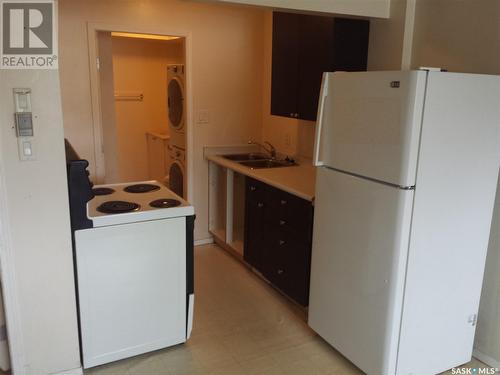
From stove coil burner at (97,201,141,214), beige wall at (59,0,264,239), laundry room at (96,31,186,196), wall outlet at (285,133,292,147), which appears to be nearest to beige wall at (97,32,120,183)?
Result: beige wall at (59,0,264,239)

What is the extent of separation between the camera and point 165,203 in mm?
2525

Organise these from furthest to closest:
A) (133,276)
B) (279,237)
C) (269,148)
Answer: (269,148) → (279,237) → (133,276)

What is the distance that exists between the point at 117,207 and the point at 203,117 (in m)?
1.89

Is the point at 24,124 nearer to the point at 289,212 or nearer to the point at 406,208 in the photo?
the point at 289,212

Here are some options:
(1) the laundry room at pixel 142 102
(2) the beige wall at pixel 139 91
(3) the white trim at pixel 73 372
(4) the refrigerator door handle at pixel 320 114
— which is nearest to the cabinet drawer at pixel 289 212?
(4) the refrigerator door handle at pixel 320 114

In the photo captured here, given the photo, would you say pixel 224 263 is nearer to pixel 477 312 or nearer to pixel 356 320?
pixel 356 320

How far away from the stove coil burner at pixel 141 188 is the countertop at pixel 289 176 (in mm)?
795

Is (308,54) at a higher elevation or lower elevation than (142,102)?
higher

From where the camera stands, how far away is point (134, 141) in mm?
5957

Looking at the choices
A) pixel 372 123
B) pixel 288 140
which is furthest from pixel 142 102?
pixel 372 123

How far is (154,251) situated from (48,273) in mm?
543

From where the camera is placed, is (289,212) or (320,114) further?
(289,212)

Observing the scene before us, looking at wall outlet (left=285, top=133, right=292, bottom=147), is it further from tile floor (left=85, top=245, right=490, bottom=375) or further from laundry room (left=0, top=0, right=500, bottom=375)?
tile floor (left=85, top=245, right=490, bottom=375)

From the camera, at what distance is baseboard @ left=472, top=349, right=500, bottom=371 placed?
245cm
